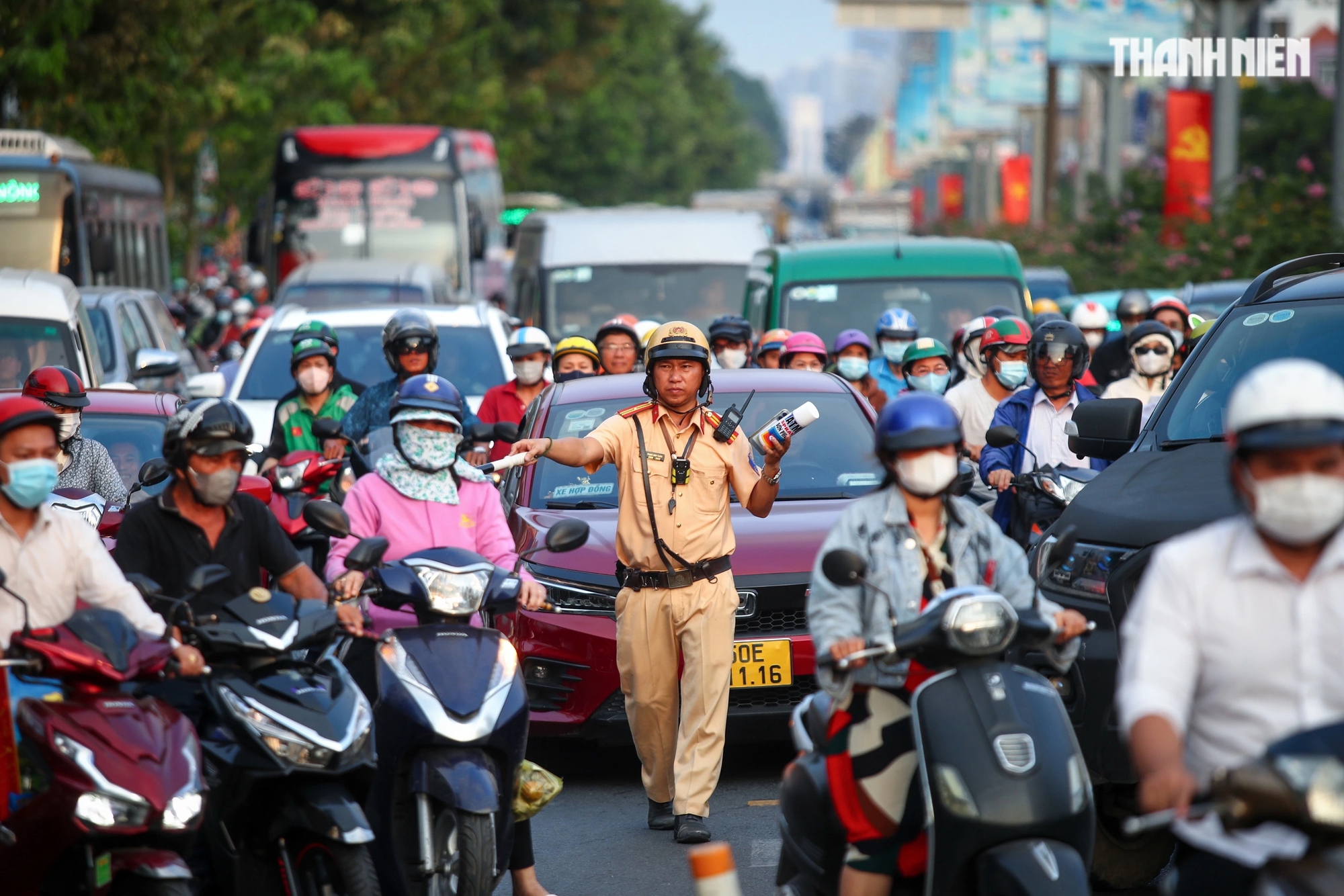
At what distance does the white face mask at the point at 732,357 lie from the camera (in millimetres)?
12047

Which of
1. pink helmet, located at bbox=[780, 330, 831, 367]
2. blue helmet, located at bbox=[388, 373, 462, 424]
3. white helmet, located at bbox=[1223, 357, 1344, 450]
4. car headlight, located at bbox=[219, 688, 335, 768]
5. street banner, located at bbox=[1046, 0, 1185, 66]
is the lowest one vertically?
car headlight, located at bbox=[219, 688, 335, 768]

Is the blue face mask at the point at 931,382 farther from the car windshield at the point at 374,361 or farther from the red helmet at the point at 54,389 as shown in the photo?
the red helmet at the point at 54,389

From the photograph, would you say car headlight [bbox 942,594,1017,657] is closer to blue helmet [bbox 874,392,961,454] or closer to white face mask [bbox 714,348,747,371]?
blue helmet [bbox 874,392,961,454]

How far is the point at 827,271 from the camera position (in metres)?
13.9

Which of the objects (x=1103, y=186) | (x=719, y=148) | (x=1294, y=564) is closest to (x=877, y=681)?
(x=1294, y=564)

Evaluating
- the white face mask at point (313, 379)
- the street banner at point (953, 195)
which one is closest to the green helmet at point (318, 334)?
the white face mask at point (313, 379)

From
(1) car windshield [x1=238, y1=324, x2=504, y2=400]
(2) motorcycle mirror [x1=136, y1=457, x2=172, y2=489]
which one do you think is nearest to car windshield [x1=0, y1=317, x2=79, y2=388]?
(1) car windshield [x1=238, y1=324, x2=504, y2=400]

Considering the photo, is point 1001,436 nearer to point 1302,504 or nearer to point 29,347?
point 1302,504

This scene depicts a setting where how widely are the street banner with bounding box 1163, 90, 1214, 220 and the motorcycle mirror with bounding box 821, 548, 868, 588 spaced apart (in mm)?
21391

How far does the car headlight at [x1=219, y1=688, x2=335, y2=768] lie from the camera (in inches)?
196

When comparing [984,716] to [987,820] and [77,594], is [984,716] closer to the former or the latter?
[987,820]

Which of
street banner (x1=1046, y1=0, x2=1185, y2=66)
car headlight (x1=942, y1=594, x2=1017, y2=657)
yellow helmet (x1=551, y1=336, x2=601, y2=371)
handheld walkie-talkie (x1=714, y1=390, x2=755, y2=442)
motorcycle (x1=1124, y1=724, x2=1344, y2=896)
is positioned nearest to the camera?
motorcycle (x1=1124, y1=724, x2=1344, y2=896)

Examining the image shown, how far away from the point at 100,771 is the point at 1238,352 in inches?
175

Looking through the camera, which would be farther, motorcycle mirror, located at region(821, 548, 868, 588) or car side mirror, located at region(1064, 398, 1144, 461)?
car side mirror, located at region(1064, 398, 1144, 461)
